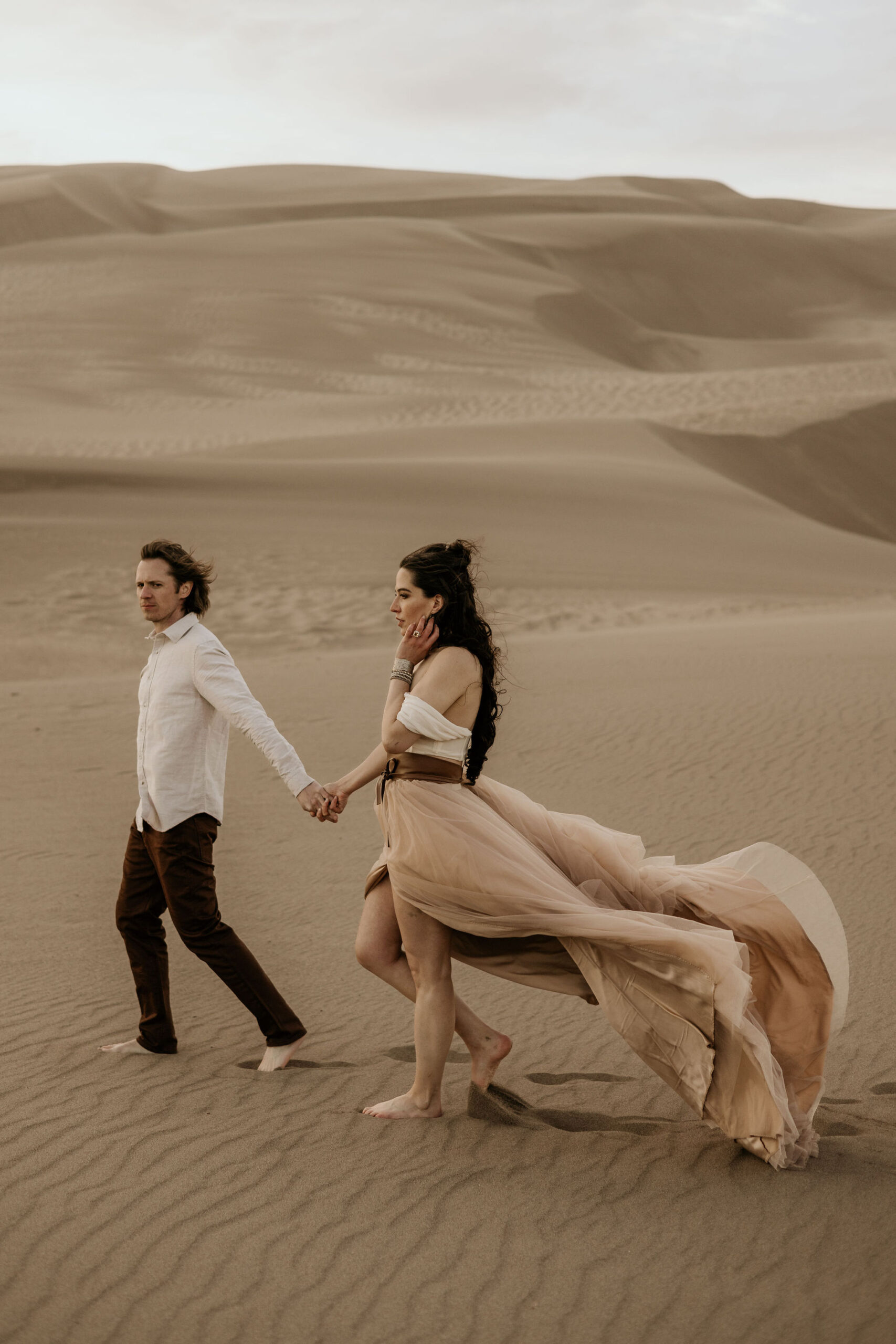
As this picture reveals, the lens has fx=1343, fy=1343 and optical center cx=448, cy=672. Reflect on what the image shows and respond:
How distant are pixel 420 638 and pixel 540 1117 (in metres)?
1.69

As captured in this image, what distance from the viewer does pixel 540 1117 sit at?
457cm

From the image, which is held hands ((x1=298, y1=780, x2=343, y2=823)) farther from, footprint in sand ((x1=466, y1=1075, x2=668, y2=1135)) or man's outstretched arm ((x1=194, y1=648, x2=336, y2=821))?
footprint in sand ((x1=466, y1=1075, x2=668, y2=1135))

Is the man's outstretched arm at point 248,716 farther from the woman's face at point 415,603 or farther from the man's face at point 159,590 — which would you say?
the woman's face at point 415,603

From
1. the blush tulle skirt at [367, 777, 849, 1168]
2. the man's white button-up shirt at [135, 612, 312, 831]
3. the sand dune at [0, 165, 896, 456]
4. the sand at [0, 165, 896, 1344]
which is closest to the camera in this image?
the sand at [0, 165, 896, 1344]

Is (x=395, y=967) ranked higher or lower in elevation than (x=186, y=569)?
lower

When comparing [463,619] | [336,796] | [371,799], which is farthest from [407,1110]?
[371,799]

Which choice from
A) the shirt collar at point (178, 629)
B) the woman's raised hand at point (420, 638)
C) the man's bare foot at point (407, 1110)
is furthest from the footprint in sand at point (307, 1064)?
the woman's raised hand at point (420, 638)

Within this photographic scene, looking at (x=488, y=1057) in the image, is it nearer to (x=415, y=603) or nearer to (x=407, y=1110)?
(x=407, y=1110)

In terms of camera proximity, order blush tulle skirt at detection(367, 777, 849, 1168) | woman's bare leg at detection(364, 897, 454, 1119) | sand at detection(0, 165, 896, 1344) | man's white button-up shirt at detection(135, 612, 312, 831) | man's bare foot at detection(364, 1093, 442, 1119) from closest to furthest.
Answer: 1. sand at detection(0, 165, 896, 1344)
2. blush tulle skirt at detection(367, 777, 849, 1168)
3. woman's bare leg at detection(364, 897, 454, 1119)
4. man's bare foot at detection(364, 1093, 442, 1119)
5. man's white button-up shirt at detection(135, 612, 312, 831)

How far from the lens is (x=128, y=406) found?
3519 cm

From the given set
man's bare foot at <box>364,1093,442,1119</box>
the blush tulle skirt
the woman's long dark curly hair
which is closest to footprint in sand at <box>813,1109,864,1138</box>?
the blush tulle skirt

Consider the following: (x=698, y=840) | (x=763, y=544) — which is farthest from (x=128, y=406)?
(x=698, y=840)

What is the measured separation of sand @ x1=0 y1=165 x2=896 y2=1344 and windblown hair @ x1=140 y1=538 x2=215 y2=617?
176 cm

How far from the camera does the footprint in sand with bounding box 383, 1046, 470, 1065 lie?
5.21 meters
